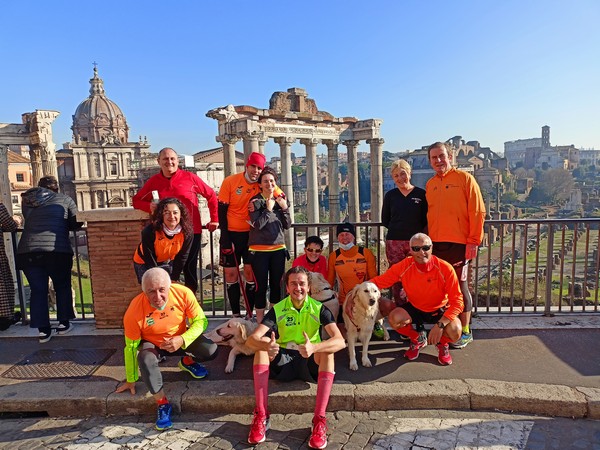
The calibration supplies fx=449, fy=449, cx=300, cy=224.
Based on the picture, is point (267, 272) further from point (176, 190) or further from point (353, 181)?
point (353, 181)

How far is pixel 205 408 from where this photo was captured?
409 cm

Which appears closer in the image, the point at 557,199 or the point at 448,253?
the point at 448,253

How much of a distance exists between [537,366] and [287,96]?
19324 mm

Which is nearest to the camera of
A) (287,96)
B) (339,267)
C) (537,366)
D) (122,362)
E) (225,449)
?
(225,449)

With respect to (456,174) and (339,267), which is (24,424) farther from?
(456,174)

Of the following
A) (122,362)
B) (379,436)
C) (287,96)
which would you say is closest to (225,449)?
(379,436)

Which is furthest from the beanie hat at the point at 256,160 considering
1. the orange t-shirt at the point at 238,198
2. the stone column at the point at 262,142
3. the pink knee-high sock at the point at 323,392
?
the stone column at the point at 262,142

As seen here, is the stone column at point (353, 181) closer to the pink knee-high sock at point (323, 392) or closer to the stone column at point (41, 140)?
the stone column at point (41, 140)

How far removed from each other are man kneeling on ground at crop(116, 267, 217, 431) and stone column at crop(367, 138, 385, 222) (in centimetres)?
2114

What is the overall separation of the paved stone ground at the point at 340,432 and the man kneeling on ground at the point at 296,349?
6.6 inches

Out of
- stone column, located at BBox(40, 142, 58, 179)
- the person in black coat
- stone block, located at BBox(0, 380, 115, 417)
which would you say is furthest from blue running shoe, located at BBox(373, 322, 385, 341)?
Result: stone column, located at BBox(40, 142, 58, 179)

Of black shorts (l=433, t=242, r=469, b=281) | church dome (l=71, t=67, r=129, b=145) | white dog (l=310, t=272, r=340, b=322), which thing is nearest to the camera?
white dog (l=310, t=272, r=340, b=322)

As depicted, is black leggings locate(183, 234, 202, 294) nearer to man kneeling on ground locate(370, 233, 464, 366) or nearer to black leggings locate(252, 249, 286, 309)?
black leggings locate(252, 249, 286, 309)

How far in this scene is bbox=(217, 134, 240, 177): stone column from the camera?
60.7 ft
